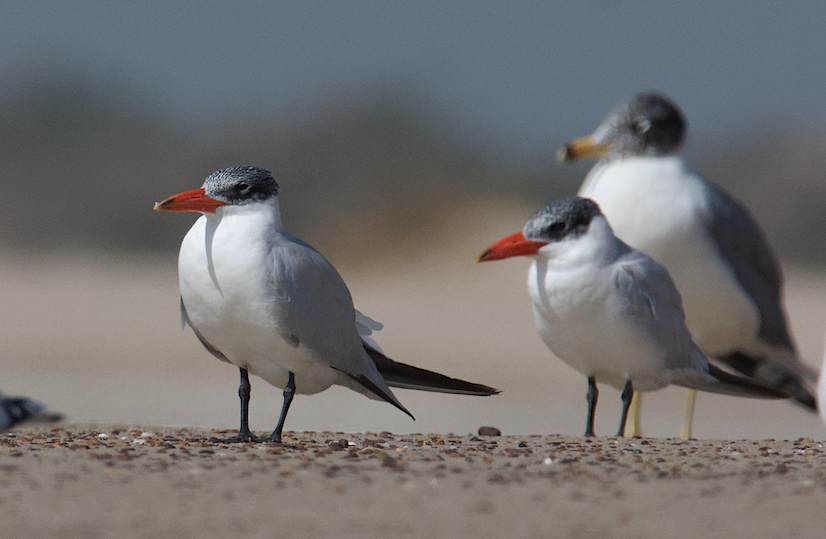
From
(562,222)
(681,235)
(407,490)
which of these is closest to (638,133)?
(681,235)

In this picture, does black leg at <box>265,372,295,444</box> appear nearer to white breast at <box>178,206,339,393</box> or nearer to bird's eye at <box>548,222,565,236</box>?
white breast at <box>178,206,339,393</box>

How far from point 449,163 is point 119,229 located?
9.74 metres

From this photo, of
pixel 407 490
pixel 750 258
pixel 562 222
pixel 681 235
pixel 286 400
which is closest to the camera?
pixel 407 490

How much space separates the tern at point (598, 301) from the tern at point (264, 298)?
60 centimetres

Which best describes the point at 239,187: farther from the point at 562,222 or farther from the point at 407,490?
the point at 407,490

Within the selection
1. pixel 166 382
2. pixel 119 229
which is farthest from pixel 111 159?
pixel 166 382

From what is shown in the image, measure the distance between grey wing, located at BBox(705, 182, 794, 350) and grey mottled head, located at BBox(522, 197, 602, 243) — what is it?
165cm

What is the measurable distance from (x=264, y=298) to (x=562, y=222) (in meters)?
1.65

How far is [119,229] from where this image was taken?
3147 centimetres

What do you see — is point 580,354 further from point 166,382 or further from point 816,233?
point 816,233

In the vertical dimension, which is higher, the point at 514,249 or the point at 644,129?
the point at 644,129

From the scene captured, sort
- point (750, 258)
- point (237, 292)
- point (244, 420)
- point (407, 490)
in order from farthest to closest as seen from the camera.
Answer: point (750, 258)
point (244, 420)
point (237, 292)
point (407, 490)

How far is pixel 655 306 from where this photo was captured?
5.75m

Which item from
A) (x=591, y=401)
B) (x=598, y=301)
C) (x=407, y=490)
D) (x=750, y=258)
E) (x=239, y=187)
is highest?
(x=750, y=258)
